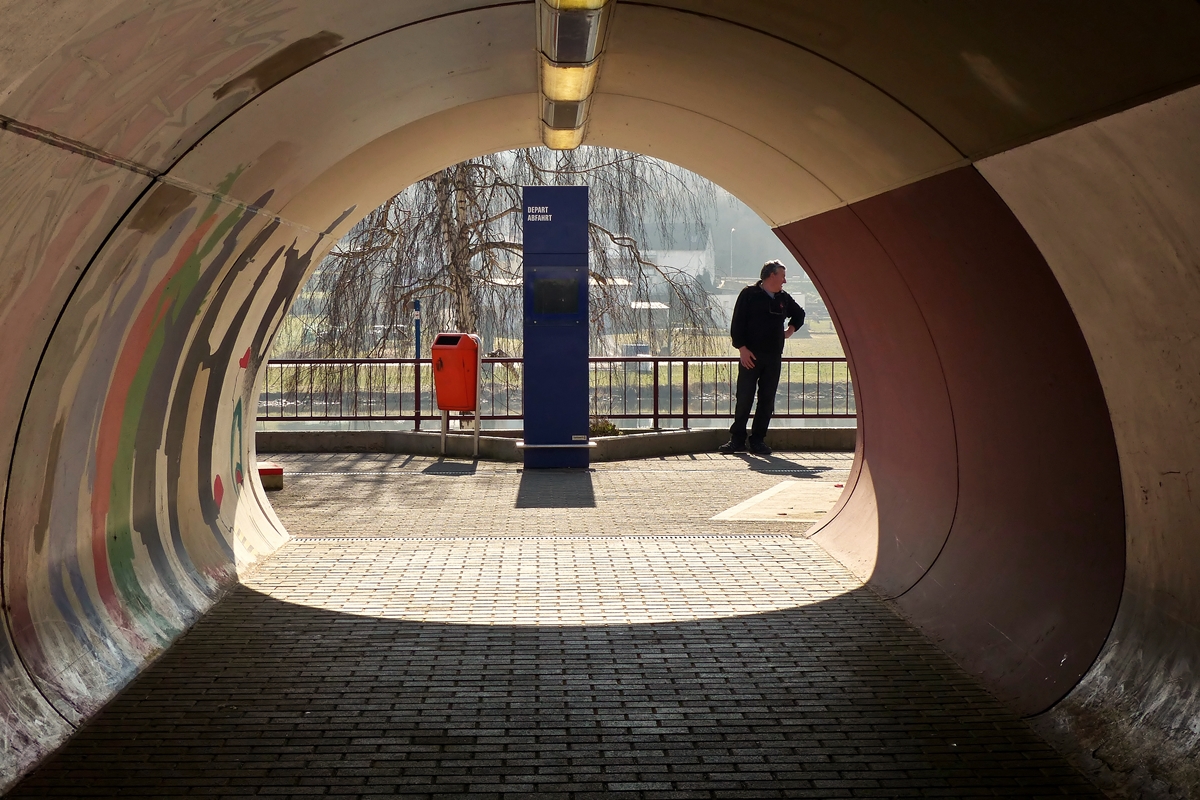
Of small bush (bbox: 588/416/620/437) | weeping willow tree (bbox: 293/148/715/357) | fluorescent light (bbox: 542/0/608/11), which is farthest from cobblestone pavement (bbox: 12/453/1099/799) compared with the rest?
weeping willow tree (bbox: 293/148/715/357)

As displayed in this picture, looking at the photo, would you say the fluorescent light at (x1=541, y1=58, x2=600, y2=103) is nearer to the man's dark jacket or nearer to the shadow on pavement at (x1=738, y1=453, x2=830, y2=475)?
the shadow on pavement at (x1=738, y1=453, x2=830, y2=475)

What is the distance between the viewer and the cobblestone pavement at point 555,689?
4.07 m

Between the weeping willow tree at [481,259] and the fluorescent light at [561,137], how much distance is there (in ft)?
38.4

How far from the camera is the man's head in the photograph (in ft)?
43.6

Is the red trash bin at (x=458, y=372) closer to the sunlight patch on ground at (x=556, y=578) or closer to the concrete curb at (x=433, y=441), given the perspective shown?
the concrete curb at (x=433, y=441)

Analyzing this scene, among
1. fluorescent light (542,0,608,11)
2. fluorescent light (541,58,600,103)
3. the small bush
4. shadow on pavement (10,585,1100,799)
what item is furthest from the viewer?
the small bush

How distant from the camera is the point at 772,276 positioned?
13.3 metres

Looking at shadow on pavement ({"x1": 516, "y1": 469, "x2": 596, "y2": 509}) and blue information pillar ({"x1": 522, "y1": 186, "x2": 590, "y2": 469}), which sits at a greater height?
blue information pillar ({"x1": 522, "y1": 186, "x2": 590, "y2": 469})

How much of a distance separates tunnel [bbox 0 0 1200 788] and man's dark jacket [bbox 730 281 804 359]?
587 cm

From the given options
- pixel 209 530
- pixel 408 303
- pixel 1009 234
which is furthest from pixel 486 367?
pixel 1009 234

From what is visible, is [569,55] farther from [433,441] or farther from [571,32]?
[433,441]

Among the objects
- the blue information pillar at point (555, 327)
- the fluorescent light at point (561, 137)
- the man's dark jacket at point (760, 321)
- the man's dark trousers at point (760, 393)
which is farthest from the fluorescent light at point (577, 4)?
the man's dark trousers at point (760, 393)

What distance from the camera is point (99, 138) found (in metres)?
3.63

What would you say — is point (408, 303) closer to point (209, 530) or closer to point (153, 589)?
point (209, 530)
